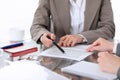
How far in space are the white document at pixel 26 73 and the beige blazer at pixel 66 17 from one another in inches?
27.6

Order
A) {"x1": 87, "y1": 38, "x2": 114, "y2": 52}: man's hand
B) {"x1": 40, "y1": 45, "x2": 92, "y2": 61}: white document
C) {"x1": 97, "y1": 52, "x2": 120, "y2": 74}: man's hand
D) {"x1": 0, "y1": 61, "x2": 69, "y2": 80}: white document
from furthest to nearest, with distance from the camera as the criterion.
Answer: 1. {"x1": 87, "y1": 38, "x2": 114, "y2": 52}: man's hand
2. {"x1": 40, "y1": 45, "x2": 92, "y2": 61}: white document
3. {"x1": 97, "y1": 52, "x2": 120, "y2": 74}: man's hand
4. {"x1": 0, "y1": 61, "x2": 69, "y2": 80}: white document

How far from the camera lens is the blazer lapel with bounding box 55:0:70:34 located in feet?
5.24

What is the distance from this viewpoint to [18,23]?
7.99 ft

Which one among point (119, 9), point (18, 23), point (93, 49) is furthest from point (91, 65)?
point (119, 9)

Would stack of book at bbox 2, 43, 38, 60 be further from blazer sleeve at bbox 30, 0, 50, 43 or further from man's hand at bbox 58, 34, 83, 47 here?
blazer sleeve at bbox 30, 0, 50, 43

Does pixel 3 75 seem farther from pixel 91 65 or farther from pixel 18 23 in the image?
pixel 18 23

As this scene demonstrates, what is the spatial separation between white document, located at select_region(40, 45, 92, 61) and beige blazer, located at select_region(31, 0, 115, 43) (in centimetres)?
32

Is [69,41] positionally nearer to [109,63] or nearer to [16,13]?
[109,63]

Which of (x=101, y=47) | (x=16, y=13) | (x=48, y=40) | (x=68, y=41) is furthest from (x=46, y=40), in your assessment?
(x=16, y=13)

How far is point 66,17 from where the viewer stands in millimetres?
1604

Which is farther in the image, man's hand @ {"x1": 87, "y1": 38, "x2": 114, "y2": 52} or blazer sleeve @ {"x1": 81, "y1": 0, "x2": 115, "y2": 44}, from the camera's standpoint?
blazer sleeve @ {"x1": 81, "y1": 0, "x2": 115, "y2": 44}

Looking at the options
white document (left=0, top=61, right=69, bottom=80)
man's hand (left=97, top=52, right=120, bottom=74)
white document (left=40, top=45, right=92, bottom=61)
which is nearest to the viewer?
white document (left=0, top=61, right=69, bottom=80)

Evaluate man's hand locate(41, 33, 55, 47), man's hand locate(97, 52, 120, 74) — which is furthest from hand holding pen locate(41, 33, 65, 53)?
man's hand locate(97, 52, 120, 74)

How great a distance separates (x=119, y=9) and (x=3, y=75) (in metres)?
2.49
